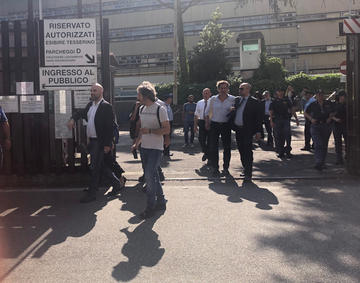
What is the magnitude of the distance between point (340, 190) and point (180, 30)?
23399mm

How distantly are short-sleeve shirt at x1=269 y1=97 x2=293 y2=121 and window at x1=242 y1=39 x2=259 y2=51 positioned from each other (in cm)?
1812

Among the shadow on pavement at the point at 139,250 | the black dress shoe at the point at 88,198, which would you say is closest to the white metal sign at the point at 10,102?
the black dress shoe at the point at 88,198

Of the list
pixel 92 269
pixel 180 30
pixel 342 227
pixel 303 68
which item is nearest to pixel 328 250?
pixel 342 227

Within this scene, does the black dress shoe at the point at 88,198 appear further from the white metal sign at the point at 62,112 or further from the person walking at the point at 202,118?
the person walking at the point at 202,118

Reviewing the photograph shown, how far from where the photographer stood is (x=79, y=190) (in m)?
7.27

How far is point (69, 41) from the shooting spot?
23.9 ft

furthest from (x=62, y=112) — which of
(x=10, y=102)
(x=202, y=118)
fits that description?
(x=202, y=118)

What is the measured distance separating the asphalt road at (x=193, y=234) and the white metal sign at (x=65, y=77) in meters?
1.82

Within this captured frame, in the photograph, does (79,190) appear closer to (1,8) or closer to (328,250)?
(328,250)

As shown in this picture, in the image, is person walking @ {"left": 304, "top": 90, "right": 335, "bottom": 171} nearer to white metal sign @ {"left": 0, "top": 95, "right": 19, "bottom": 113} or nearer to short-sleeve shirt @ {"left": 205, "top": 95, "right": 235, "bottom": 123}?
short-sleeve shirt @ {"left": 205, "top": 95, "right": 235, "bottom": 123}

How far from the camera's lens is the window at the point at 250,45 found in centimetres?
2784

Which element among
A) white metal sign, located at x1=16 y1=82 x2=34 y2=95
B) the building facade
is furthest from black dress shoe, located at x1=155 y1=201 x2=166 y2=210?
the building facade

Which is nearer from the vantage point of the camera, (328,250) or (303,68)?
(328,250)

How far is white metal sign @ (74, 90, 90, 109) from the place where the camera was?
7.39 m
